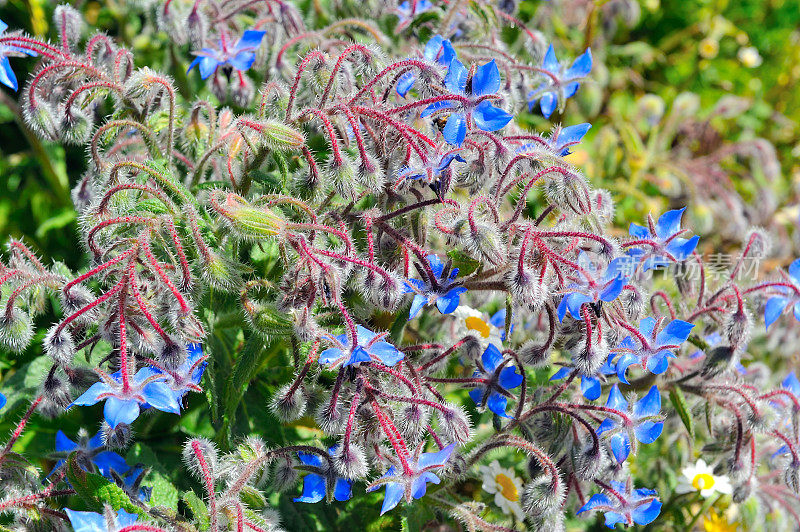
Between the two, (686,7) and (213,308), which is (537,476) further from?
(686,7)

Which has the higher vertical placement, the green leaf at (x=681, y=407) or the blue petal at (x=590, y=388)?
the blue petal at (x=590, y=388)

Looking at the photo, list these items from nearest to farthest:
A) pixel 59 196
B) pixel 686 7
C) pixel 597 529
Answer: pixel 597 529, pixel 59 196, pixel 686 7

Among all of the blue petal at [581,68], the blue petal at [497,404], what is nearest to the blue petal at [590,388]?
the blue petal at [497,404]

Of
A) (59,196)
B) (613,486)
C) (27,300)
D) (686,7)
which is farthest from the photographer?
(686,7)

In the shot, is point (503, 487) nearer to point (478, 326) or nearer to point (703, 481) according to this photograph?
point (478, 326)

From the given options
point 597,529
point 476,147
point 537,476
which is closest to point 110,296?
point 476,147

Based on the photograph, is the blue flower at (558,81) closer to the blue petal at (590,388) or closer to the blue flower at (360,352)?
the blue petal at (590,388)
